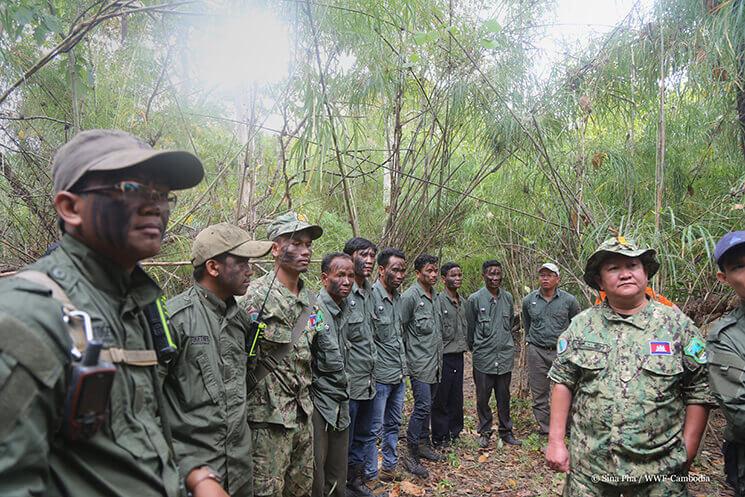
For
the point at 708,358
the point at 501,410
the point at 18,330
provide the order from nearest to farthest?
the point at 18,330
the point at 708,358
the point at 501,410

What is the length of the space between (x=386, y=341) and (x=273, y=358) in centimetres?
169

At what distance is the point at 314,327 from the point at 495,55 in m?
3.46

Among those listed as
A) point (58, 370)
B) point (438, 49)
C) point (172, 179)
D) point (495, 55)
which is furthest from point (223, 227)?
point (495, 55)

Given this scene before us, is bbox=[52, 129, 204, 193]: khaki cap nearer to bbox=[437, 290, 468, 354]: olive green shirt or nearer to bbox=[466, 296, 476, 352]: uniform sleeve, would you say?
bbox=[437, 290, 468, 354]: olive green shirt

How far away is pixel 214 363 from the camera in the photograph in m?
1.99

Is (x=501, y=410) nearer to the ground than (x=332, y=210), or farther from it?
nearer to the ground

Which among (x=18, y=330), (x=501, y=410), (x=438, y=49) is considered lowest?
(x=501, y=410)

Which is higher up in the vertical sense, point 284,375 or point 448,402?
point 284,375

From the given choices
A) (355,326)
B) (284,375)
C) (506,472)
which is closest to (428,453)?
(506,472)

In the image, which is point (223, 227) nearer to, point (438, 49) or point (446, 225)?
point (438, 49)

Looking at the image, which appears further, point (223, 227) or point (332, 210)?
point (332, 210)

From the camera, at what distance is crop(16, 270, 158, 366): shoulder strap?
938 millimetres

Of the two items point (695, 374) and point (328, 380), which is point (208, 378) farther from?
point (695, 374)

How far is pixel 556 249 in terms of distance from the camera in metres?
5.19
